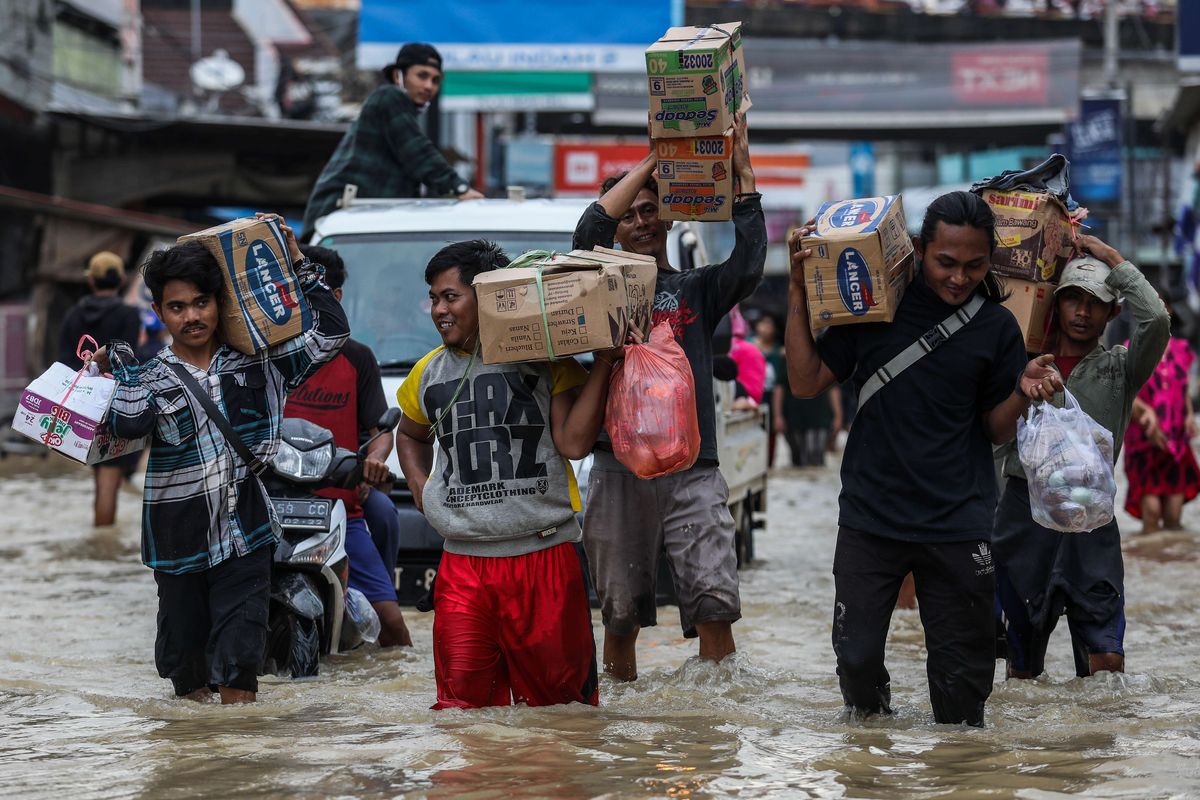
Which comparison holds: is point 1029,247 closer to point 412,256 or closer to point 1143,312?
point 1143,312

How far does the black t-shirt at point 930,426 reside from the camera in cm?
493

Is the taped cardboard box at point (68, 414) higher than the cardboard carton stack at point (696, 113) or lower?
lower

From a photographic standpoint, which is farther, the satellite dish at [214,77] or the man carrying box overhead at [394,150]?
the satellite dish at [214,77]

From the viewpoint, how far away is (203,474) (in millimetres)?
5219

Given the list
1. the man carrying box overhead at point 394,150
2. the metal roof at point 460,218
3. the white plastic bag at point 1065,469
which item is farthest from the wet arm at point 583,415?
the man carrying box overhead at point 394,150

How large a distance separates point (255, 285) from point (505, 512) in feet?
3.65

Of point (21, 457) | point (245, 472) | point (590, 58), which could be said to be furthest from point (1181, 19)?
point (245, 472)

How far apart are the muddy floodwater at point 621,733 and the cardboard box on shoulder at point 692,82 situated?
187 cm

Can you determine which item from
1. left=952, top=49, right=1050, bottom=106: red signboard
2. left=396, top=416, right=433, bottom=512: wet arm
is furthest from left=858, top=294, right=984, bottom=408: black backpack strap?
left=952, top=49, right=1050, bottom=106: red signboard

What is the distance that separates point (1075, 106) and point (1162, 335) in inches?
1085

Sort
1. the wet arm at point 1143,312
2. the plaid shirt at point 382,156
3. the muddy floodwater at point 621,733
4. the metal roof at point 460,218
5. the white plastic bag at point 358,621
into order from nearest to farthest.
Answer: the muddy floodwater at point 621,733
the wet arm at point 1143,312
the white plastic bag at point 358,621
the metal roof at point 460,218
the plaid shirt at point 382,156

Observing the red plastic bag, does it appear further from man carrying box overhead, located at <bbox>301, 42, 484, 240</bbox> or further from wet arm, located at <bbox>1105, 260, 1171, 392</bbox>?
man carrying box overhead, located at <bbox>301, 42, 484, 240</bbox>

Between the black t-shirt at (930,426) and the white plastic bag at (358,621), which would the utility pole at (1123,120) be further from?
the black t-shirt at (930,426)

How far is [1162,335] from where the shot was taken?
5.82m
